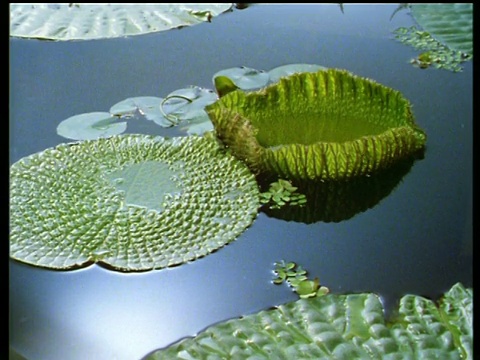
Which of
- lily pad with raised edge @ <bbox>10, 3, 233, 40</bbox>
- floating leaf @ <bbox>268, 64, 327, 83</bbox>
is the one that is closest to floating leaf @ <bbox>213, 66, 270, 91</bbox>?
floating leaf @ <bbox>268, 64, 327, 83</bbox>

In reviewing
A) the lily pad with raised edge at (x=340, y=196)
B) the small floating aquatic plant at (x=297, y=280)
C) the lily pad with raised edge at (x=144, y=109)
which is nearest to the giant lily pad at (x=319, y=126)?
the lily pad with raised edge at (x=340, y=196)

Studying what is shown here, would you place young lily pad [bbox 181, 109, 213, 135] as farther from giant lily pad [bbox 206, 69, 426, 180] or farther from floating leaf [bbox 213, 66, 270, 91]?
floating leaf [bbox 213, 66, 270, 91]

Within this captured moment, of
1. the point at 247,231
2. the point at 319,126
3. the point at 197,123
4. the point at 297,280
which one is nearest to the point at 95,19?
the point at 197,123

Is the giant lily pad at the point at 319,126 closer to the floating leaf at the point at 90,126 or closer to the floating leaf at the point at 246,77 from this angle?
the floating leaf at the point at 246,77

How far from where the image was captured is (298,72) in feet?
5.11

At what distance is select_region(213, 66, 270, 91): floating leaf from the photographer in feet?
5.00

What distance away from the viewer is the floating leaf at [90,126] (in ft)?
4.45

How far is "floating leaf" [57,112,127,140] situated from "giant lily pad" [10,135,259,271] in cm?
3

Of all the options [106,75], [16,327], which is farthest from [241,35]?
[16,327]

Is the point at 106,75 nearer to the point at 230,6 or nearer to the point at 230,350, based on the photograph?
the point at 230,6

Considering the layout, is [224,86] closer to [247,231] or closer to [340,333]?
[247,231]

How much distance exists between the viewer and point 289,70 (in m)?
1.57

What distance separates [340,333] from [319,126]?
1.92 feet

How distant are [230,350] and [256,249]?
27cm
